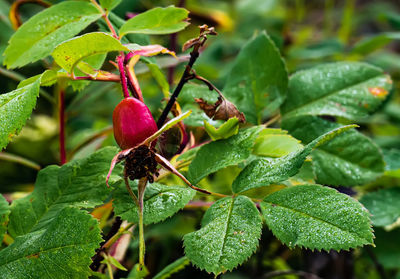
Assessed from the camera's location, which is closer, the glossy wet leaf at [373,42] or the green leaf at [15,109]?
the green leaf at [15,109]

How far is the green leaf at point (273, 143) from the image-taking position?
0.54 meters

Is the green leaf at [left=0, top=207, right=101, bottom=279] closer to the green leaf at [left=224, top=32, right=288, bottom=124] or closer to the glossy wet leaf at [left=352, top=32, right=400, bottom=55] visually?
the green leaf at [left=224, top=32, right=288, bottom=124]

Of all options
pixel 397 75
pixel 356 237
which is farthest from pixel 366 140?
pixel 397 75

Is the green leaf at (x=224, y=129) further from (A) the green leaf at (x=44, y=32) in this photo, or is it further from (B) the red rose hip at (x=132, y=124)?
(A) the green leaf at (x=44, y=32)

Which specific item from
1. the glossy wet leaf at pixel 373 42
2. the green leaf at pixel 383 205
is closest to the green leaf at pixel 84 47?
the green leaf at pixel 383 205

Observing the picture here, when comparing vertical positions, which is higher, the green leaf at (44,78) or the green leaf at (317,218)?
the green leaf at (44,78)

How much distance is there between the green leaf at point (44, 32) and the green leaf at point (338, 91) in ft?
Answer: 1.24

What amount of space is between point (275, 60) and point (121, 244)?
425mm

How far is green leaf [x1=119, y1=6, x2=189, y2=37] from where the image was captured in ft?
1.80

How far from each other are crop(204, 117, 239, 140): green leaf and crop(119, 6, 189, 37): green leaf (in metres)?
0.16

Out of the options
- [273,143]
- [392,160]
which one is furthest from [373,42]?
Result: [273,143]

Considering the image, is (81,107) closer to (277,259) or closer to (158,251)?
(158,251)

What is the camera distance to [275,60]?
679 millimetres

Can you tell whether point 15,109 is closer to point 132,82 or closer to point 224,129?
point 132,82
